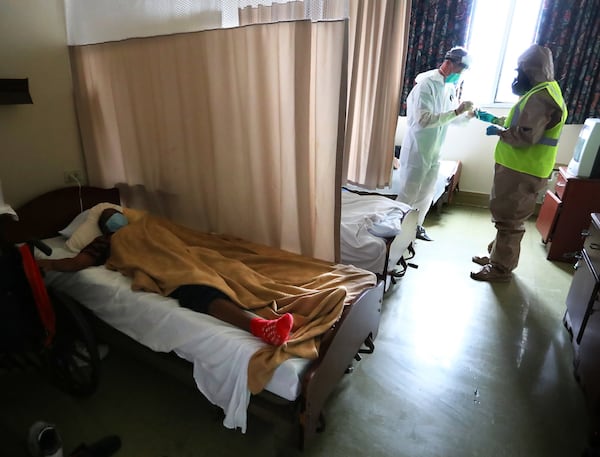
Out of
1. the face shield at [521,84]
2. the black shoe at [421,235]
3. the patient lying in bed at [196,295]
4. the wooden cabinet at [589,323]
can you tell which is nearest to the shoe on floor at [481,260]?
the black shoe at [421,235]

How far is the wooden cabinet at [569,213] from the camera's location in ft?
9.13

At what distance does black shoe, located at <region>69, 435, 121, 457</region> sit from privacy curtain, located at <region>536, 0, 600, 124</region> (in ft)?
14.9

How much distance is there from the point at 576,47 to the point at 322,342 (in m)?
3.96

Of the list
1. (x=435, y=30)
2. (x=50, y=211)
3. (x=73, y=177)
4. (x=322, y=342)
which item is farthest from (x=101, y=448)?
(x=435, y=30)

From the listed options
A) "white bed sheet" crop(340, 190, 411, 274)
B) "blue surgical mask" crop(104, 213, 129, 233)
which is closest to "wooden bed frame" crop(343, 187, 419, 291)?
"white bed sheet" crop(340, 190, 411, 274)

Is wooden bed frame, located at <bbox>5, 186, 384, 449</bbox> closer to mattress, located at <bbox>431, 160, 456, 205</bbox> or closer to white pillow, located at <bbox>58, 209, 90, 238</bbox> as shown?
white pillow, located at <bbox>58, 209, 90, 238</bbox>

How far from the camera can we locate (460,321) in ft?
7.38

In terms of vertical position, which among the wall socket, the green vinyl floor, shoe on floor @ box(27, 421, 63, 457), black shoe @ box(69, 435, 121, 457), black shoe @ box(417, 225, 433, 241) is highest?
the wall socket

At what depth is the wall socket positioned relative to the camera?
2.23 m

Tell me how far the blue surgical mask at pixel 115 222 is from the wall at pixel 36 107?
0.52 m

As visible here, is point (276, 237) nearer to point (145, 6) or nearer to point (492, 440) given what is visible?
point (492, 440)

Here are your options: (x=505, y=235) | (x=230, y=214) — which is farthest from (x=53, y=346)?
(x=505, y=235)

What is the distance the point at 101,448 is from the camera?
133 centimetres

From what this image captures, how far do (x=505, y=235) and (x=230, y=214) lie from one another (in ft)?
6.48
